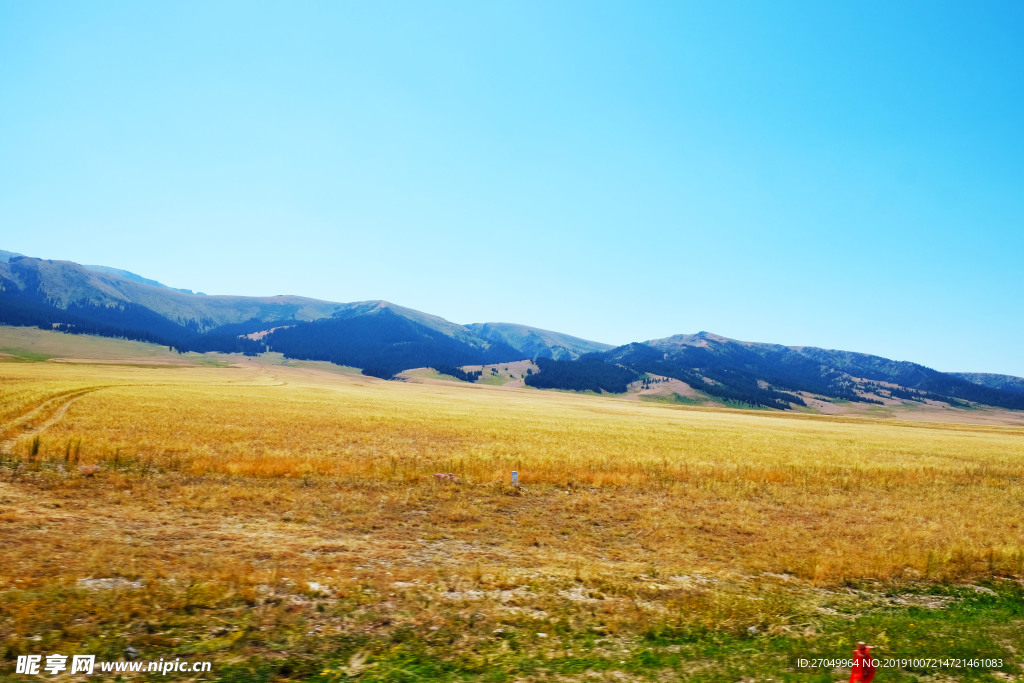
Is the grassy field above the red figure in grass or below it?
below

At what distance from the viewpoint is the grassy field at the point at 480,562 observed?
9758mm

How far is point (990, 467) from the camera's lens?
41062 millimetres

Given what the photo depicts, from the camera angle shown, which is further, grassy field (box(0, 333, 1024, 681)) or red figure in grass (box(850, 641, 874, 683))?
grassy field (box(0, 333, 1024, 681))

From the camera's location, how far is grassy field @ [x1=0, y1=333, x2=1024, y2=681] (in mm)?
9758

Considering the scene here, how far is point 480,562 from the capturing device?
15359mm

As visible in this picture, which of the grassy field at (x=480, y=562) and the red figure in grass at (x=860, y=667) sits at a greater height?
the red figure in grass at (x=860, y=667)

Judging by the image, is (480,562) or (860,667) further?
(480,562)

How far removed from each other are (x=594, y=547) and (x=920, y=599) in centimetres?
984

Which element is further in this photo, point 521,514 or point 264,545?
point 521,514

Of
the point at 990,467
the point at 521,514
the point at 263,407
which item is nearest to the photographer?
the point at 521,514

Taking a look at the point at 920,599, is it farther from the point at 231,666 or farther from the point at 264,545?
the point at 264,545

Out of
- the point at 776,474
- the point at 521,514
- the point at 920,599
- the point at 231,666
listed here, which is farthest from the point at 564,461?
the point at 231,666

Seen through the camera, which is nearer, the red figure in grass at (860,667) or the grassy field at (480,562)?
the red figure in grass at (860,667)

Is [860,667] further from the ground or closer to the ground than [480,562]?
further from the ground
